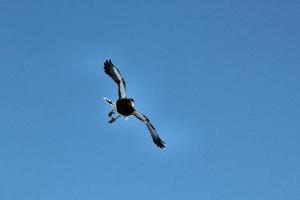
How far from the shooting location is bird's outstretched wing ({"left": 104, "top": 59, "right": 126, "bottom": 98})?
98.3 feet

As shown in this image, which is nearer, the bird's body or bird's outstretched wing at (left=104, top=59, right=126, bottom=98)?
the bird's body

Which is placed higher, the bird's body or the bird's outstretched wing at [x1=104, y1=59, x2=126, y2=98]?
the bird's outstretched wing at [x1=104, y1=59, x2=126, y2=98]

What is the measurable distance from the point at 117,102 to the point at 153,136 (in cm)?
367

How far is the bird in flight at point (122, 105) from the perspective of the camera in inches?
1137

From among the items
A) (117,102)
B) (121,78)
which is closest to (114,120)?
(117,102)

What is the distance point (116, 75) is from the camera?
100ft

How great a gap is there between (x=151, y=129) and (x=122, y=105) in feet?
10.00

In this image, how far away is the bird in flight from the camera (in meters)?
28.9

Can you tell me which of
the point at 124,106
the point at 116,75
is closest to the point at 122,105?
the point at 124,106

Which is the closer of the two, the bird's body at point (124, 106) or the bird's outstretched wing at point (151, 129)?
the bird's body at point (124, 106)

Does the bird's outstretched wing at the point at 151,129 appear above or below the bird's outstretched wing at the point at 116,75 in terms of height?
below

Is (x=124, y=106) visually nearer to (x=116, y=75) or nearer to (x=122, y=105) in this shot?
(x=122, y=105)

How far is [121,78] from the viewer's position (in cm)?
3039

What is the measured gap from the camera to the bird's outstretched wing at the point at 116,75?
98.3 feet
